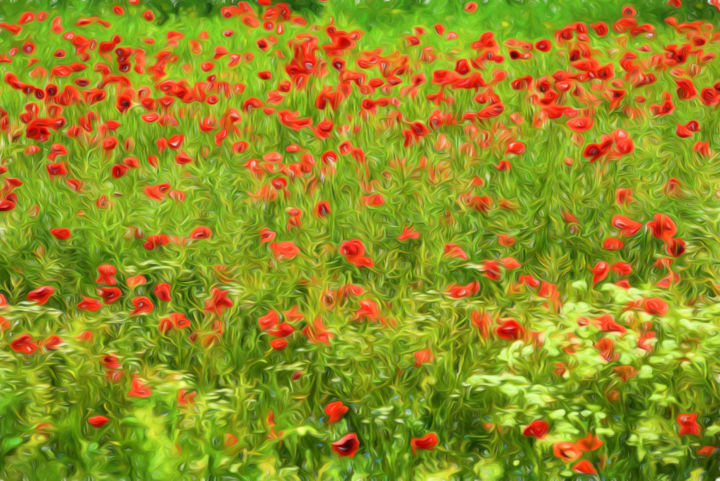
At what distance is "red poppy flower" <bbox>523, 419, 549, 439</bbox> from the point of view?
3.65 metres

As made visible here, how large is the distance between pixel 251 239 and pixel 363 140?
1184mm

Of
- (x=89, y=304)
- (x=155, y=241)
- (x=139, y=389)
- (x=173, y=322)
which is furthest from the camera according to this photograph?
(x=155, y=241)

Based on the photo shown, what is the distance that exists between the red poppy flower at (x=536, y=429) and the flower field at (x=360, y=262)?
17 millimetres

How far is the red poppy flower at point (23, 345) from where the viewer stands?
4.00 metres

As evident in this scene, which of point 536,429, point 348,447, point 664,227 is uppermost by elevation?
point 664,227

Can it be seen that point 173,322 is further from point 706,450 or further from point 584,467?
point 706,450

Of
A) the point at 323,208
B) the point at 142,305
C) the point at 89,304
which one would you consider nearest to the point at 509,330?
the point at 323,208

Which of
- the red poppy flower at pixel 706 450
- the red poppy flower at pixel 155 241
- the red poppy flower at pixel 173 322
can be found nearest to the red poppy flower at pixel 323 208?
the red poppy flower at pixel 155 241

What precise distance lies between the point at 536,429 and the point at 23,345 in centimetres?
214

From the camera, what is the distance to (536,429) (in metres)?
3.67

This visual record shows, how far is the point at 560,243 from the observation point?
4.80 m

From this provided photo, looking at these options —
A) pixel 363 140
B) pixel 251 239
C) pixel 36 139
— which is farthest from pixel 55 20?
pixel 251 239

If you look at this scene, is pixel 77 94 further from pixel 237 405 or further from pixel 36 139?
pixel 237 405

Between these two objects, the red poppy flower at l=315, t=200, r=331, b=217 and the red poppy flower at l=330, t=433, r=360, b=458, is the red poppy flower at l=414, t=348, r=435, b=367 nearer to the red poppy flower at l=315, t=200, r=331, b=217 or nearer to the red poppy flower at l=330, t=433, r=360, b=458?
the red poppy flower at l=330, t=433, r=360, b=458
